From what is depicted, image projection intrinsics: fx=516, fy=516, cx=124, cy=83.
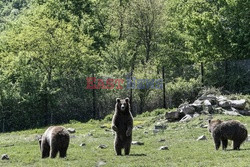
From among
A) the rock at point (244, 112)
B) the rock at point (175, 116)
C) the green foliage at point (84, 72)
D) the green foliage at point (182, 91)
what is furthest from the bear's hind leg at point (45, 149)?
the green foliage at point (182, 91)

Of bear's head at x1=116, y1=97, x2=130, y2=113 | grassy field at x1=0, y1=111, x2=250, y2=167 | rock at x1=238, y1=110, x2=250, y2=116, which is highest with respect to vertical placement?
bear's head at x1=116, y1=97, x2=130, y2=113

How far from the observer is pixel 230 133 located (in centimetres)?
1642

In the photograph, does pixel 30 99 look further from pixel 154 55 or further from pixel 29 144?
pixel 154 55

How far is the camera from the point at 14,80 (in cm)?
4244

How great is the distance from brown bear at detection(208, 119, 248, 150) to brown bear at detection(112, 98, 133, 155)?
2.80 m

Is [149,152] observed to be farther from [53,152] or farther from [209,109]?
[209,109]

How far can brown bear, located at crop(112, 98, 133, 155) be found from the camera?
1689 cm

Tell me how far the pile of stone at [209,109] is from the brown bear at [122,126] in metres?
10.6

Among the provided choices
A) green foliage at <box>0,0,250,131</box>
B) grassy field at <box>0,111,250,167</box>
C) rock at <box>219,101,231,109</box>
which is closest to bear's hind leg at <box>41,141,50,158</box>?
grassy field at <box>0,111,250,167</box>

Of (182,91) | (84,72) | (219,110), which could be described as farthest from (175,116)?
(84,72)

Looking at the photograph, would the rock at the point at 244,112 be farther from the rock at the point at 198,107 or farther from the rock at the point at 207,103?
the rock at the point at 198,107

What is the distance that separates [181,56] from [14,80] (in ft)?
81.3

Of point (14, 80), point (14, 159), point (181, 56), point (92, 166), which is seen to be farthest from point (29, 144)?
point (181, 56)

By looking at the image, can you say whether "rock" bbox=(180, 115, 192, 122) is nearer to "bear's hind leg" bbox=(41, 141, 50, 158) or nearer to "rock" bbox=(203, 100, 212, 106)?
"rock" bbox=(203, 100, 212, 106)
